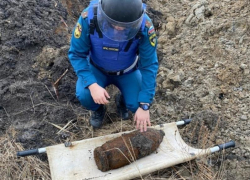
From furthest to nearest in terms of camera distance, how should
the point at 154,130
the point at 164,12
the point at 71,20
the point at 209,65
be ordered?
the point at 164,12 → the point at 71,20 → the point at 209,65 → the point at 154,130

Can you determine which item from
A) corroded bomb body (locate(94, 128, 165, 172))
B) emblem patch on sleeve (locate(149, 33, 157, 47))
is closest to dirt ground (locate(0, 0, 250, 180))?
corroded bomb body (locate(94, 128, 165, 172))

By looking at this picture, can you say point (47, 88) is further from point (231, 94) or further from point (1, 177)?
point (231, 94)

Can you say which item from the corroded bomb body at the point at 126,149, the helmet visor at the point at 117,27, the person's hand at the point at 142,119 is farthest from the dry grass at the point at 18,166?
the helmet visor at the point at 117,27

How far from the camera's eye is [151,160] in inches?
107

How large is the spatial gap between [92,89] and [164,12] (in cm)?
288

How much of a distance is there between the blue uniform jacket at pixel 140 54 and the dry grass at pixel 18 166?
890mm

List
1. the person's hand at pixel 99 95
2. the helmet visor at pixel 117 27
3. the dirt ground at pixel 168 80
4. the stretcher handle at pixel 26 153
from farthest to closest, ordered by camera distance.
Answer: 1. the dirt ground at pixel 168 80
2. the stretcher handle at pixel 26 153
3. the person's hand at pixel 99 95
4. the helmet visor at pixel 117 27

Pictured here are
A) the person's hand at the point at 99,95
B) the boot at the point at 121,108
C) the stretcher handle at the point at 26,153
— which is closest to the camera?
the person's hand at the point at 99,95

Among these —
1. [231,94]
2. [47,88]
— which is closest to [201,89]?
[231,94]

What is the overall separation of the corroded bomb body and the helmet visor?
0.96 meters

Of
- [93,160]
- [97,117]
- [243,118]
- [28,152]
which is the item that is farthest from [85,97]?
[243,118]

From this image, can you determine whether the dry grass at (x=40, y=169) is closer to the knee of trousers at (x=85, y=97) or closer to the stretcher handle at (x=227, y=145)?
the stretcher handle at (x=227, y=145)

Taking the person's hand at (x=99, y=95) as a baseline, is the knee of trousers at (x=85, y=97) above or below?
below

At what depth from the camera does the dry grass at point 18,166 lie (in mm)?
2646
